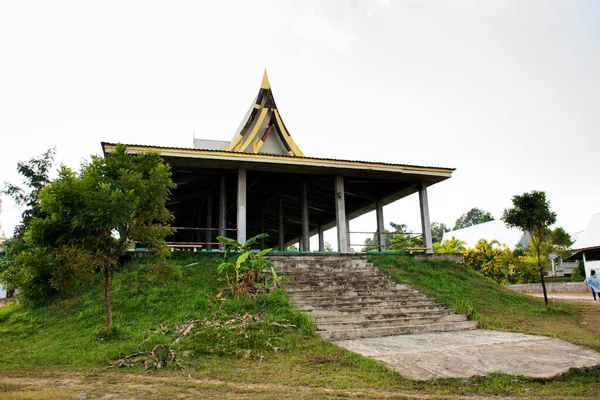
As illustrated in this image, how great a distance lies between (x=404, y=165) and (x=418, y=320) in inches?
236

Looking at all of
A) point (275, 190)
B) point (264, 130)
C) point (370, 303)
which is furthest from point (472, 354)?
point (264, 130)

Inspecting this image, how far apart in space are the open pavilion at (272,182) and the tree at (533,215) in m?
2.63

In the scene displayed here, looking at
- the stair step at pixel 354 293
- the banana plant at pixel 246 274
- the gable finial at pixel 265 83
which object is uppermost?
the gable finial at pixel 265 83

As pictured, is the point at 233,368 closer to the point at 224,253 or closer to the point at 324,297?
the point at 324,297

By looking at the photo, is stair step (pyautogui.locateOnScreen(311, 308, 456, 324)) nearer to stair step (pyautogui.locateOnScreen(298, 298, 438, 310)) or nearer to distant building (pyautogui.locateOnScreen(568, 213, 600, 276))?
stair step (pyautogui.locateOnScreen(298, 298, 438, 310))

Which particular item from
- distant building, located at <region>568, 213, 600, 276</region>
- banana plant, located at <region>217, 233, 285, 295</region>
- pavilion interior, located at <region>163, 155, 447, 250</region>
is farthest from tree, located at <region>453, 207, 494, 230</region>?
banana plant, located at <region>217, 233, 285, 295</region>

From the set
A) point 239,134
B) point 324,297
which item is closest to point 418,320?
point 324,297

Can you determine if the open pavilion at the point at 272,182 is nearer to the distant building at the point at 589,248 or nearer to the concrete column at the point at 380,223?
the concrete column at the point at 380,223

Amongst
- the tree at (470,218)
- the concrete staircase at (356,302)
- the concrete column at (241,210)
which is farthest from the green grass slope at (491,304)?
the tree at (470,218)

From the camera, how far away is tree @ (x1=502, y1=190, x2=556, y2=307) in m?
10.9

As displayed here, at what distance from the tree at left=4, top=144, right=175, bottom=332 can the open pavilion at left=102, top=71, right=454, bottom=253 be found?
10.3 ft

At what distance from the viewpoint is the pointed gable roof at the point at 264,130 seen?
621 inches

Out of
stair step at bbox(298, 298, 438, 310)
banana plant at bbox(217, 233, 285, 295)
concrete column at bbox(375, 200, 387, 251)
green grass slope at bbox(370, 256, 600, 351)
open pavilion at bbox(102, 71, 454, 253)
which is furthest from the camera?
concrete column at bbox(375, 200, 387, 251)

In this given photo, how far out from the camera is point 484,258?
92.9 ft
